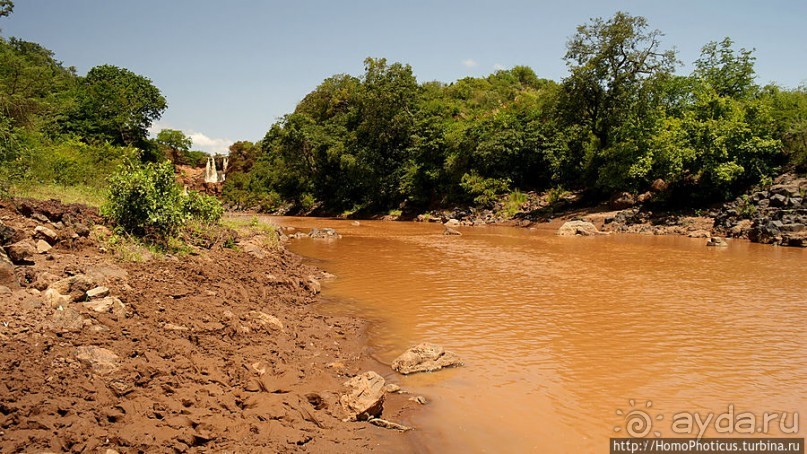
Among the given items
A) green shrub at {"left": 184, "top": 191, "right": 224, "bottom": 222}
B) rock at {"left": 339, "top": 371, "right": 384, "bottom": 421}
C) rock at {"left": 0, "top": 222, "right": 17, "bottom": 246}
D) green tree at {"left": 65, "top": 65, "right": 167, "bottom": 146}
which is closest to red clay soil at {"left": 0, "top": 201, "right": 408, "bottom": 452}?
rock at {"left": 339, "top": 371, "right": 384, "bottom": 421}

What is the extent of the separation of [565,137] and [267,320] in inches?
1293

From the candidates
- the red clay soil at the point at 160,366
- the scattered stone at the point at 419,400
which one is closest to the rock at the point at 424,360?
the red clay soil at the point at 160,366

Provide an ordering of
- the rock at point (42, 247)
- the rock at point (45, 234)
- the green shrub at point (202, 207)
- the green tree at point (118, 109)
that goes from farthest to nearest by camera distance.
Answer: the green tree at point (118, 109) < the green shrub at point (202, 207) < the rock at point (45, 234) < the rock at point (42, 247)

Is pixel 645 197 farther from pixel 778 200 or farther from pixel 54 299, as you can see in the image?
pixel 54 299

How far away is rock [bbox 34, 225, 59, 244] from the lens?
762cm

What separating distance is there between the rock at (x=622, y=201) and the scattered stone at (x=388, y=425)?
1140 inches

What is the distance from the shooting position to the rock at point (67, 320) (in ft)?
16.3

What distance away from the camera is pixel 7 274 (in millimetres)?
5754

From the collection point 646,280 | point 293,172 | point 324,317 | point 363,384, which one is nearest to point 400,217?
point 293,172

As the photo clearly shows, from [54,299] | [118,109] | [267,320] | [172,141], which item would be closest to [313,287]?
[267,320]

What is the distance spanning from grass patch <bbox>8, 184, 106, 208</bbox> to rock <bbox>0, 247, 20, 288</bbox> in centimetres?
526

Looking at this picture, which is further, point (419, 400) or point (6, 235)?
point (6, 235)

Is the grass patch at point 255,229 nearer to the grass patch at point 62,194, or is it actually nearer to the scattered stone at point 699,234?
the grass patch at point 62,194

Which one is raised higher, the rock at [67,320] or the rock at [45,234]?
the rock at [45,234]
